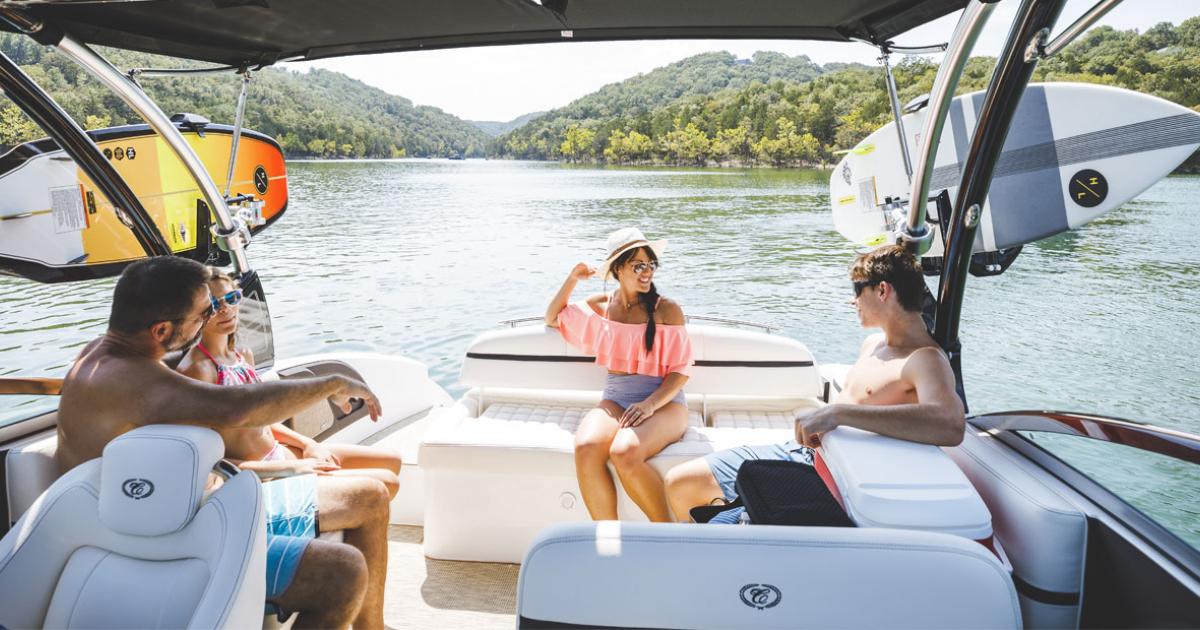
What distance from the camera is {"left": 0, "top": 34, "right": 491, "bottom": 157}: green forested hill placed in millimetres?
8125

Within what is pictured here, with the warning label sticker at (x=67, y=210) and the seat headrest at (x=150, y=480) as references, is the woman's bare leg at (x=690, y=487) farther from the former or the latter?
the warning label sticker at (x=67, y=210)

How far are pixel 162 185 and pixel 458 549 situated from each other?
2.50 metres

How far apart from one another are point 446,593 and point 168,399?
1.22 m

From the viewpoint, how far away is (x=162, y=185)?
137 inches

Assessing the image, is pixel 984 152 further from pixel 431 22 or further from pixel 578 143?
pixel 578 143

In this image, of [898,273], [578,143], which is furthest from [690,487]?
[578,143]

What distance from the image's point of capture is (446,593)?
228cm

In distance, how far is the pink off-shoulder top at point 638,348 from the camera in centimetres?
257

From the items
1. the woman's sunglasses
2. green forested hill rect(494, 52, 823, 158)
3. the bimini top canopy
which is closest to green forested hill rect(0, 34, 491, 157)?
the bimini top canopy

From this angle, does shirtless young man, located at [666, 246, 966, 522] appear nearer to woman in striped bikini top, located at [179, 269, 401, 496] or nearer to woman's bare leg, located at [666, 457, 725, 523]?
woman's bare leg, located at [666, 457, 725, 523]

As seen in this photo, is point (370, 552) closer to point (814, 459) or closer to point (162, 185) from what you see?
point (814, 459)

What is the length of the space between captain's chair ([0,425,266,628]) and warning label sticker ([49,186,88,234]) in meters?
2.37

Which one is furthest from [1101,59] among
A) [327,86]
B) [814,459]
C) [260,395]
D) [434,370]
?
[327,86]

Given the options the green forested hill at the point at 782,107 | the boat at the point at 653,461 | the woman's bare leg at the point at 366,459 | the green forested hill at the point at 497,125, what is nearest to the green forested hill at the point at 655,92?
the green forested hill at the point at 782,107
